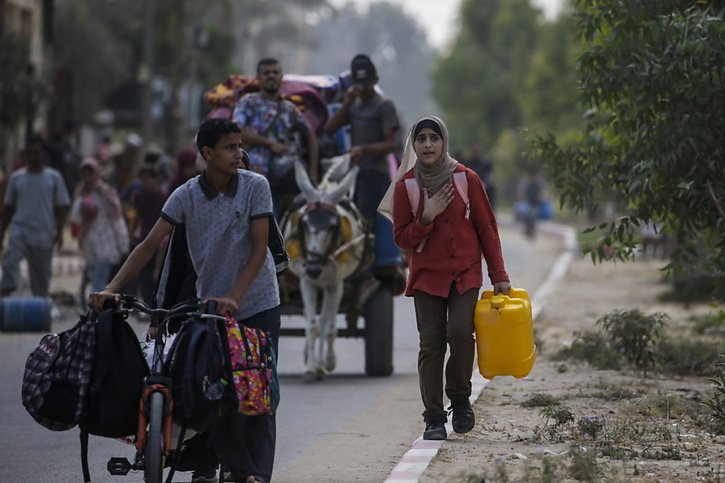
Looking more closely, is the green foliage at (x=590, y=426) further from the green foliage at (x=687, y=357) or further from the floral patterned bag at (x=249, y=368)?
the green foliage at (x=687, y=357)

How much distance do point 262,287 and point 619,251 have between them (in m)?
5.35

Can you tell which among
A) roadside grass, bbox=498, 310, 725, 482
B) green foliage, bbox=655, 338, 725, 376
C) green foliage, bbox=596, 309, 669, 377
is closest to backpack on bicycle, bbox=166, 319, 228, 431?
roadside grass, bbox=498, 310, 725, 482

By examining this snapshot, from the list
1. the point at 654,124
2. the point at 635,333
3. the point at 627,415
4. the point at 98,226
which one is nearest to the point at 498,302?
the point at 627,415

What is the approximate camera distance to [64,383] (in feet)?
24.5

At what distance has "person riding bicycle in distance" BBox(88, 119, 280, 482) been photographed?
25.5ft

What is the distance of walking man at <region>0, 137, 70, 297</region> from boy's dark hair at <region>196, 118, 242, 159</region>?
10.1m

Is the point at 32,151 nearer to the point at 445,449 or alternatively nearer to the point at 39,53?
the point at 445,449

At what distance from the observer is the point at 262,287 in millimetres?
7957

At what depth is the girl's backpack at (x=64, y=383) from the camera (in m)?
7.43

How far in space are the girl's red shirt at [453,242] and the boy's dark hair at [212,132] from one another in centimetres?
194

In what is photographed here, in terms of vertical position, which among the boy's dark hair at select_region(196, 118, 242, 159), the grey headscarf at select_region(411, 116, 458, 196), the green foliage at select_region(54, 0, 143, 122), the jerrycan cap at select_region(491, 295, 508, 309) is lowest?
the jerrycan cap at select_region(491, 295, 508, 309)

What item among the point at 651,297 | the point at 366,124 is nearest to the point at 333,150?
the point at 366,124

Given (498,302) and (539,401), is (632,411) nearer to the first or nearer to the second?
(539,401)

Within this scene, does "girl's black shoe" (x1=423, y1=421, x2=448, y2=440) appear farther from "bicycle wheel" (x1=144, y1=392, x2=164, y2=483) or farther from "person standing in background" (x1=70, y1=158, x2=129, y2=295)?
"person standing in background" (x1=70, y1=158, x2=129, y2=295)
